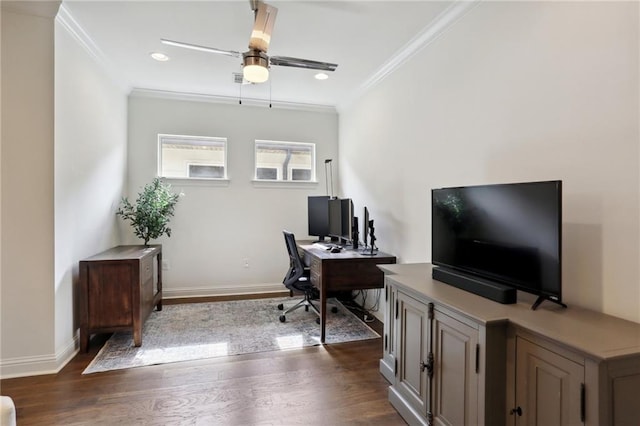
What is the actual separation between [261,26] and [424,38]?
1.44 metres

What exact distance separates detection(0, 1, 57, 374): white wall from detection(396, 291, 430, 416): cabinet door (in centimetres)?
270

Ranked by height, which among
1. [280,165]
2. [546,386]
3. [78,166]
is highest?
[280,165]

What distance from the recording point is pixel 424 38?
2809 millimetres

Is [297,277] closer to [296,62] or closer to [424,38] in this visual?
[296,62]

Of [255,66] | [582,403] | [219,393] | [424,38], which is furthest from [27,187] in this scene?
[582,403]

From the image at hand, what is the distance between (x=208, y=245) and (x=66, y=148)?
86.7 inches

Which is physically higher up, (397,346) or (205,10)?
(205,10)

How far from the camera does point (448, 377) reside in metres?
→ 1.66

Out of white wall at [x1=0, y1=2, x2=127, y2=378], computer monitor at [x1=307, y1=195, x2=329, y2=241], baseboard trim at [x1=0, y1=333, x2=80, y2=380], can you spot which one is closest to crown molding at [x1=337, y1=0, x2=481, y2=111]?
computer monitor at [x1=307, y1=195, x2=329, y2=241]

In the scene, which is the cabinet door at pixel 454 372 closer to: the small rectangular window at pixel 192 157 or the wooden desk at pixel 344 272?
the wooden desk at pixel 344 272

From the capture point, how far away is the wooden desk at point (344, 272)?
3.11 meters

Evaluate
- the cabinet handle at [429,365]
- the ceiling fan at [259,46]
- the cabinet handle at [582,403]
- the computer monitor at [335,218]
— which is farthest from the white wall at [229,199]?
the cabinet handle at [582,403]

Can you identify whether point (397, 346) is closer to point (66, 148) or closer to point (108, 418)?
point (108, 418)

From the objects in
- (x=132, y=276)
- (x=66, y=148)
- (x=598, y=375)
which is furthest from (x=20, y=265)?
(x=598, y=375)
